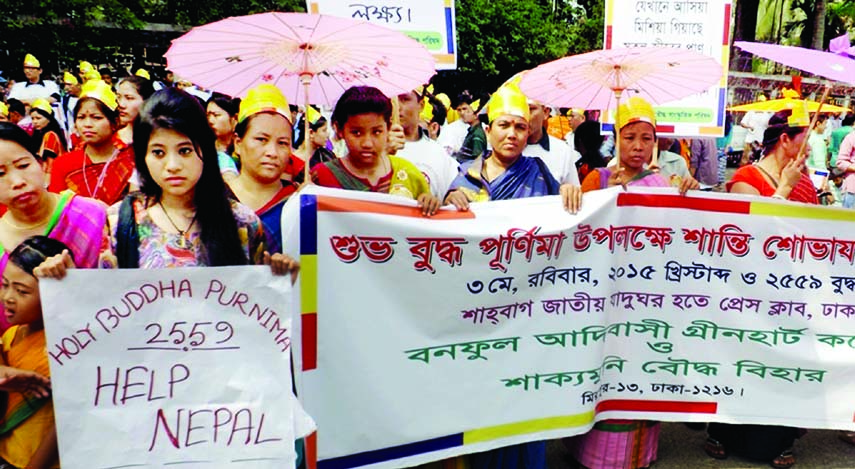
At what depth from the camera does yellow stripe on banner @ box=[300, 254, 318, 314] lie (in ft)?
8.79

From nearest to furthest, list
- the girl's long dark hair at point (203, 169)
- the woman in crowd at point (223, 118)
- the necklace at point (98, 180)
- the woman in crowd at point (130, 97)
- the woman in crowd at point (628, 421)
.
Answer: the girl's long dark hair at point (203, 169) < the woman in crowd at point (628, 421) < the necklace at point (98, 180) < the woman in crowd at point (130, 97) < the woman in crowd at point (223, 118)

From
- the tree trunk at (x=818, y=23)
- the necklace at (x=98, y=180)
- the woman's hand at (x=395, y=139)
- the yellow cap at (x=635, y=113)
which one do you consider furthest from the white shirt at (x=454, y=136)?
the tree trunk at (x=818, y=23)

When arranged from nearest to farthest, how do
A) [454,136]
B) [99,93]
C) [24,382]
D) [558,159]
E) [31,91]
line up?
[24,382] → [99,93] → [558,159] → [454,136] → [31,91]

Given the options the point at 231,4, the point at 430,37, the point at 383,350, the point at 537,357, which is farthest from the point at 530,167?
the point at 231,4

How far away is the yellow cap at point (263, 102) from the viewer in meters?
2.73

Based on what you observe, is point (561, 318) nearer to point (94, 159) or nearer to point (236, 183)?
point (236, 183)

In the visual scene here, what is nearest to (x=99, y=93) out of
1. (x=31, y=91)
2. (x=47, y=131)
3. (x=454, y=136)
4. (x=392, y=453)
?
(x=392, y=453)

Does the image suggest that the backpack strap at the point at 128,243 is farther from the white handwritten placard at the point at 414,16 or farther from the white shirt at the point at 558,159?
the white shirt at the point at 558,159

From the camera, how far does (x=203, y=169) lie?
2.25 metres

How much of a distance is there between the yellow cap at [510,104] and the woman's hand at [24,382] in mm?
2064

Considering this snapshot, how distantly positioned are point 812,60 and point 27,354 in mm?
3234

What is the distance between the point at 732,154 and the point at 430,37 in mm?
12737

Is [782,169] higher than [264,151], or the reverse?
[264,151]

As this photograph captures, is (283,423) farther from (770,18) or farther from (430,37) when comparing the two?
(770,18)
